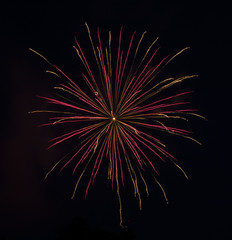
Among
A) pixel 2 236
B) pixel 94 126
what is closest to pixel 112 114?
pixel 94 126

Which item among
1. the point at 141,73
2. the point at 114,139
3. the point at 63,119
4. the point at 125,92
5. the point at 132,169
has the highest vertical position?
the point at 141,73

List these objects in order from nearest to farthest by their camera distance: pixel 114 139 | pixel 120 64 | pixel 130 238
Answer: pixel 120 64 → pixel 114 139 → pixel 130 238

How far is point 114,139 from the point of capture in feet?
41.3

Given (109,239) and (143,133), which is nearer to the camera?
(143,133)

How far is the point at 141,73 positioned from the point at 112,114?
2447 millimetres

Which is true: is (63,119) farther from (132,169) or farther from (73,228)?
(73,228)

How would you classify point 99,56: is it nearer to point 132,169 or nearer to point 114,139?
point 114,139

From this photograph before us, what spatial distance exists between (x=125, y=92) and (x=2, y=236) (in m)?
12.6

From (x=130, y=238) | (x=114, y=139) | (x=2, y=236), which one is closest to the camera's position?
(x=114, y=139)

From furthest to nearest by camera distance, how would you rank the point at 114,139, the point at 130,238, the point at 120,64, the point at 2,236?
the point at 2,236 < the point at 130,238 < the point at 114,139 < the point at 120,64

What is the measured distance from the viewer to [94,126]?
12.8 metres

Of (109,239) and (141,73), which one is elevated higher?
(141,73)

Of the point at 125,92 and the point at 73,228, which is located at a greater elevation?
the point at 125,92

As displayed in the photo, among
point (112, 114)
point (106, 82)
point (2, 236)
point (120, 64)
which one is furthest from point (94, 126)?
point (2, 236)
